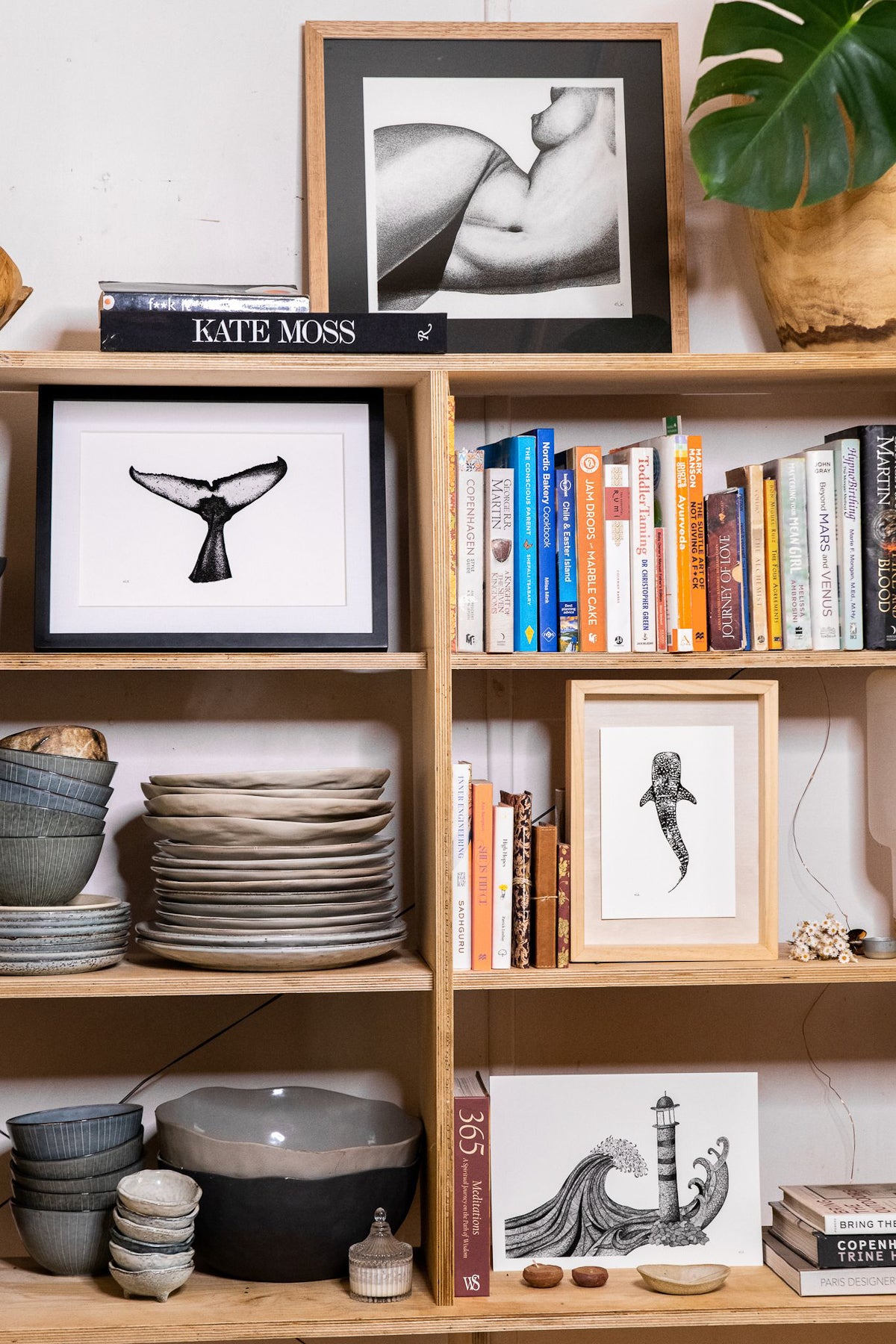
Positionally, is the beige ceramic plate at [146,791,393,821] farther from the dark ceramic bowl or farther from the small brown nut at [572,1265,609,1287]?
the small brown nut at [572,1265,609,1287]

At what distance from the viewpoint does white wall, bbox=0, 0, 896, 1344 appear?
1781mm

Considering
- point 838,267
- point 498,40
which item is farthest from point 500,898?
point 498,40

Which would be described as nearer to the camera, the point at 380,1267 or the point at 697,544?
the point at 380,1267

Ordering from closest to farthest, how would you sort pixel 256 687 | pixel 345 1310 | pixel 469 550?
pixel 345 1310
pixel 469 550
pixel 256 687

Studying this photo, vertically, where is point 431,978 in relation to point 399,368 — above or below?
below

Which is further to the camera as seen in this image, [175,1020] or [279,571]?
[175,1020]

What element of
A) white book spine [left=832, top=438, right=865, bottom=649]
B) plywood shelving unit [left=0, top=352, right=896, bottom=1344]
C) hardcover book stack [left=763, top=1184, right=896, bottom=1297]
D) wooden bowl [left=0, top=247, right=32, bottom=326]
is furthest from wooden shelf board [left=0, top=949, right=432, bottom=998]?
wooden bowl [left=0, top=247, right=32, bottom=326]

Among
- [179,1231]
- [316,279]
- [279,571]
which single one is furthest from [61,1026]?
[316,279]

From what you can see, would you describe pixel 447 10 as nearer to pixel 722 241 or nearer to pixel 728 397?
pixel 722 241

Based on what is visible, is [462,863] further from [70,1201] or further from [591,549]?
[70,1201]

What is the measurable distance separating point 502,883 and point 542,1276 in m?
0.48

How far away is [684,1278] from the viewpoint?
5.05 feet

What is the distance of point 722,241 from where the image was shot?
73.7 inches

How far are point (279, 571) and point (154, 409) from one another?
0.27 meters
